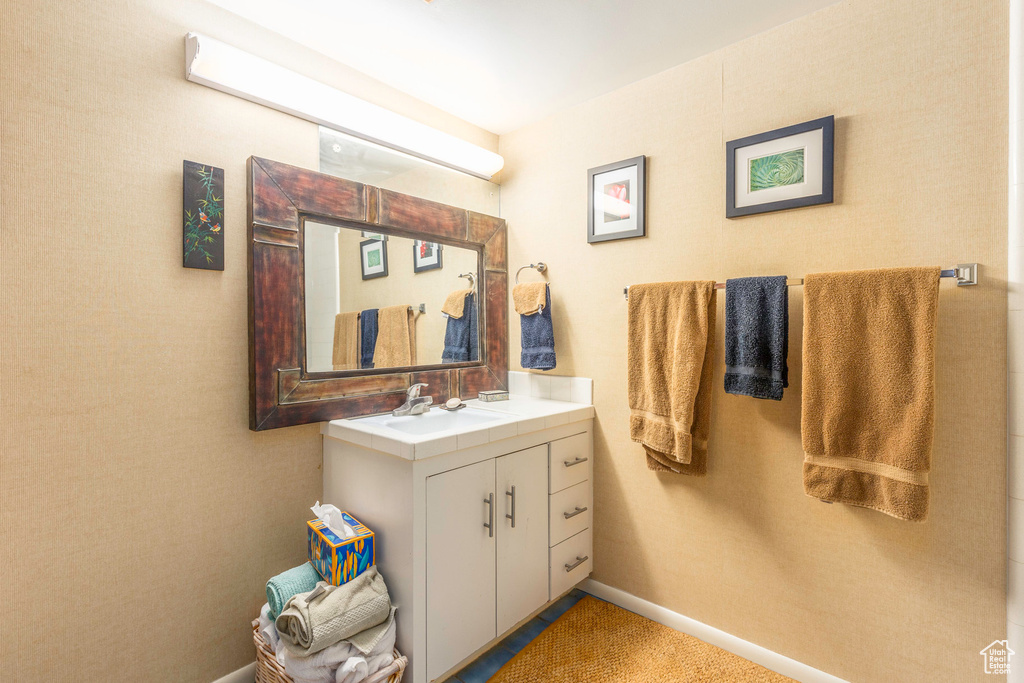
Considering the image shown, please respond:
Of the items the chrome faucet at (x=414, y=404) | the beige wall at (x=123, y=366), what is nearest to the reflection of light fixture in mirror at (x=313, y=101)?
the beige wall at (x=123, y=366)

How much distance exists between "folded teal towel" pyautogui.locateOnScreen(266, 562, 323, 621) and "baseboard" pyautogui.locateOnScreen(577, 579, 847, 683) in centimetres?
121

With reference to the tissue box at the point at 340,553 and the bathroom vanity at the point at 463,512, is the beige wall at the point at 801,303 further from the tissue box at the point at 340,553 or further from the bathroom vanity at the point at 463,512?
the tissue box at the point at 340,553

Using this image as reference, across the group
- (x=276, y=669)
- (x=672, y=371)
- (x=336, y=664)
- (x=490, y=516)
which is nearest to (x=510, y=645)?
(x=490, y=516)

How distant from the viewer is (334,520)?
4.96 feet

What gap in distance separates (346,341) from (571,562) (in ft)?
4.23

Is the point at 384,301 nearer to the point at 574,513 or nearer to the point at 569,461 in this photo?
the point at 569,461

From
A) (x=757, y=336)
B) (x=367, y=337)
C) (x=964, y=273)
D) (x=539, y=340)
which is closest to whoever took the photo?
(x=964, y=273)

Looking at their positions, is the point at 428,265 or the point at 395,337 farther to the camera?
the point at 428,265

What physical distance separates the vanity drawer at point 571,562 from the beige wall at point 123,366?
102cm

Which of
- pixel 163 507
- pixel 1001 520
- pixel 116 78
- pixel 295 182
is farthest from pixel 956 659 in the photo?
pixel 116 78

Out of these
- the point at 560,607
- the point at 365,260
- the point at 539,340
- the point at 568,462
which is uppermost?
the point at 365,260

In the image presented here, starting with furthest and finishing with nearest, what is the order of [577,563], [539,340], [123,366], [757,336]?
1. [539,340]
2. [577,563]
3. [757,336]
4. [123,366]

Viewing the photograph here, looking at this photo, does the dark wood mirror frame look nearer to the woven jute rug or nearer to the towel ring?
the towel ring

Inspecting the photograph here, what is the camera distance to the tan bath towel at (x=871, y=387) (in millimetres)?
1208
